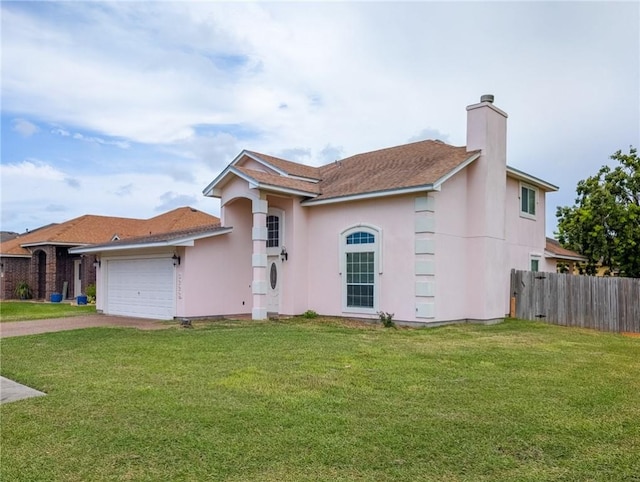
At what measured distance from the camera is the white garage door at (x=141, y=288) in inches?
693

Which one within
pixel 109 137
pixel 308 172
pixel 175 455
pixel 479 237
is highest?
pixel 109 137

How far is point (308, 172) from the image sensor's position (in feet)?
64.2

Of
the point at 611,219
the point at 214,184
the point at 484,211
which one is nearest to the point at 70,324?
the point at 214,184

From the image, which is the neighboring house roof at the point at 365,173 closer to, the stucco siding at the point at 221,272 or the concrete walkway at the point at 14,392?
the stucco siding at the point at 221,272

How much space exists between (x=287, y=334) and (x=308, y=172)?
8.69 metres

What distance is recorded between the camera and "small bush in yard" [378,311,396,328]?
14465mm

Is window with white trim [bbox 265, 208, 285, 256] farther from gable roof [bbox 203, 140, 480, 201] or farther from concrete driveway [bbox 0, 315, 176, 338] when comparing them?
concrete driveway [bbox 0, 315, 176, 338]

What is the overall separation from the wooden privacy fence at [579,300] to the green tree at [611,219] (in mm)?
7307

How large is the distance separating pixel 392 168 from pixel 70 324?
38.4ft

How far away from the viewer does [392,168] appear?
56.2 feet

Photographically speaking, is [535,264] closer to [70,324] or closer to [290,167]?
[290,167]

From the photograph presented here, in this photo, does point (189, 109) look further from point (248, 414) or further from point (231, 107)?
point (248, 414)

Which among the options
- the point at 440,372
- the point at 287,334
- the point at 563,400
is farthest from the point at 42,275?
the point at 563,400

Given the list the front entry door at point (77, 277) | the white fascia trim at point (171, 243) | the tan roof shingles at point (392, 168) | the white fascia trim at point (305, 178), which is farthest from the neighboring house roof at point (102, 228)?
the tan roof shingles at point (392, 168)
